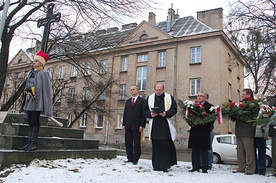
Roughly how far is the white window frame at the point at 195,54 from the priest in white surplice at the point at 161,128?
2142 cm

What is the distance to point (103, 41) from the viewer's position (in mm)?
11086

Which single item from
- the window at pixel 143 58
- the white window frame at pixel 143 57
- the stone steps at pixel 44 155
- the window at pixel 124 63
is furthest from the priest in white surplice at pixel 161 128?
the window at pixel 124 63

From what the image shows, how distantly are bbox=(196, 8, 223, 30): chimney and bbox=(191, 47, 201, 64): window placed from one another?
11.3ft

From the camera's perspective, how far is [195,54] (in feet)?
88.7

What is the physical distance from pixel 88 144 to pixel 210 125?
328cm

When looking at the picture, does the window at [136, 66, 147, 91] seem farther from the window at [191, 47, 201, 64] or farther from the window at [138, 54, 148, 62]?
the window at [191, 47, 201, 64]

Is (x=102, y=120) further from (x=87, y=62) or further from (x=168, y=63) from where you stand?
(x=87, y=62)

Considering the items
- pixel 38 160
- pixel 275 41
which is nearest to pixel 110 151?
pixel 38 160

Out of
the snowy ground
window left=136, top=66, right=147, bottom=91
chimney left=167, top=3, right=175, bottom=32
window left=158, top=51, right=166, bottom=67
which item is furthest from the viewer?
chimney left=167, top=3, right=175, bottom=32

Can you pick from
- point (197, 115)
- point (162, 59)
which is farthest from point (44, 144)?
point (162, 59)

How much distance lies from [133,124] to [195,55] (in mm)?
21471

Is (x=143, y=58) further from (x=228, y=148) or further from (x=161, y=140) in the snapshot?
(x=161, y=140)

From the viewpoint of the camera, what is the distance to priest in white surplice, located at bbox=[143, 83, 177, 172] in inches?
227

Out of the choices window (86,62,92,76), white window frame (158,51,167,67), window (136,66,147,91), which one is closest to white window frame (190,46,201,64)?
white window frame (158,51,167,67)
